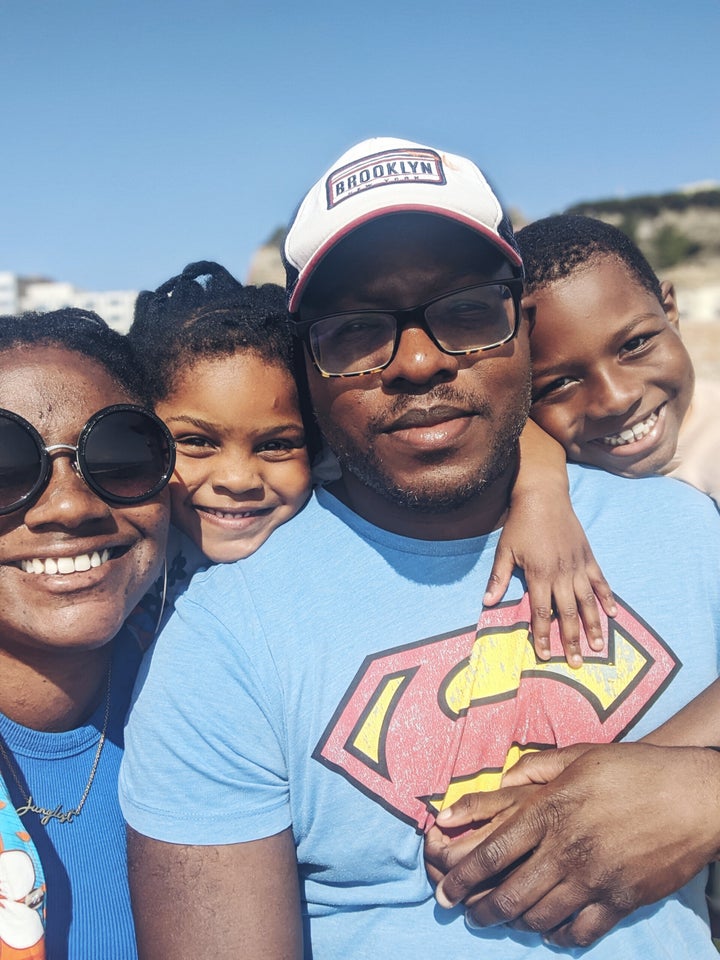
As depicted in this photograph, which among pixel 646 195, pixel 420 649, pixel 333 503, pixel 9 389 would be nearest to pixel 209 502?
pixel 333 503

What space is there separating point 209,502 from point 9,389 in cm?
78

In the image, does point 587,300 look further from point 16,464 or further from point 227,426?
point 16,464

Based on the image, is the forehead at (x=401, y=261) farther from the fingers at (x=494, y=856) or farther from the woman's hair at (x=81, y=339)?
the fingers at (x=494, y=856)

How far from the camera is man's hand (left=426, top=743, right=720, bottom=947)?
6.81 feet

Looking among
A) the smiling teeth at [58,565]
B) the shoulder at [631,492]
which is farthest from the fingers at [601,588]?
the smiling teeth at [58,565]

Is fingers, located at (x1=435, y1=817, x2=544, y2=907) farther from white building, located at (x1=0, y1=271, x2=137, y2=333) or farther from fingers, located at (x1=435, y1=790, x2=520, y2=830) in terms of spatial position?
white building, located at (x1=0, y1=271, x2=137, y2=333)

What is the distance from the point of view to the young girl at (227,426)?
112 inches

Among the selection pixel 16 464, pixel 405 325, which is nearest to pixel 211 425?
pixel 16 464

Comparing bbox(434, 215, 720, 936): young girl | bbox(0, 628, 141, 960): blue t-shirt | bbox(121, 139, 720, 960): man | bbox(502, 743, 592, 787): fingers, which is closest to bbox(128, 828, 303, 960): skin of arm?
bbox(121, 139, 720, 960): man

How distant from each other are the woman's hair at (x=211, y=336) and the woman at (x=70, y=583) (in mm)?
342

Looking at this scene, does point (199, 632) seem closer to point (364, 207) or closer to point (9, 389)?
point (9, 389)

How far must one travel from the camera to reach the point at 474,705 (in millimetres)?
2281

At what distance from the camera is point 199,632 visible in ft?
7.73

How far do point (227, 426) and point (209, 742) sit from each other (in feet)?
3.64
